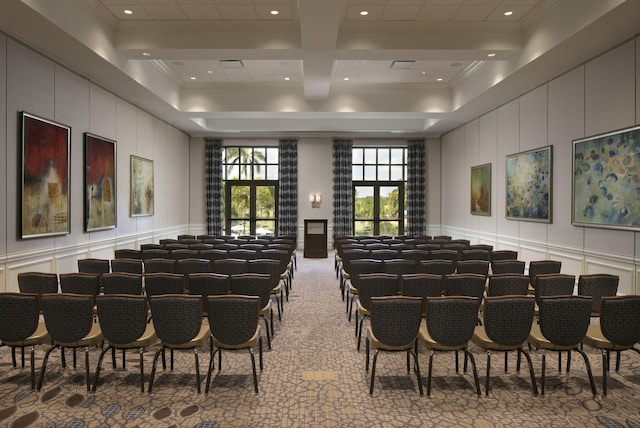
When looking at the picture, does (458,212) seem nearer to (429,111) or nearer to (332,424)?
(429,111)

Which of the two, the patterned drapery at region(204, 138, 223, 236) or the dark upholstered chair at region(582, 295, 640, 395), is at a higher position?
the patterned drapery at region(204, 138, 223, 236)

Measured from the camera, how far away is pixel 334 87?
10.8 metres

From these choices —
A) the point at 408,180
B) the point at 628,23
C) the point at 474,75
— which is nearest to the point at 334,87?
the point at 474,75

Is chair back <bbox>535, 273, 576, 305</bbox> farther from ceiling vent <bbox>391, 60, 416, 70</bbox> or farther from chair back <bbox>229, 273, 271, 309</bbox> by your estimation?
ceiling vent <bbox>391, 60, 416, 70</bbox>

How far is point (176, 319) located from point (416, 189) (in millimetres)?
12757

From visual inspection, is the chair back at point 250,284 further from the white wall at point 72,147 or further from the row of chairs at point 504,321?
the white wall at point 72,147

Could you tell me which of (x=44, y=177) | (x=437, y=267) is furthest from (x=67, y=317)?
(x=437, y=267)

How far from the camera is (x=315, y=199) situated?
49.1 ft

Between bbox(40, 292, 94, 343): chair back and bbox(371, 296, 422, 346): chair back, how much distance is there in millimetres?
2660

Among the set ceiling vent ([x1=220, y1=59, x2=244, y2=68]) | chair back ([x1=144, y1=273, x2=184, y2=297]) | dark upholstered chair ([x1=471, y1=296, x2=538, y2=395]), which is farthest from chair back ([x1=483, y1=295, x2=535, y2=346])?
ceiling vent ([x1=220, y1=59, x2=244, y2=68])

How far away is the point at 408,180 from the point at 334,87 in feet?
18.9

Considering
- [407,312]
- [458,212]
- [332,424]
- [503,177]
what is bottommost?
[332,424]

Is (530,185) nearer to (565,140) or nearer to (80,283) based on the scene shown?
(565,140)

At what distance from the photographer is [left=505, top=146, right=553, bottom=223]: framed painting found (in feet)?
26.5
